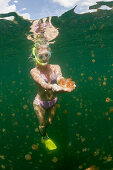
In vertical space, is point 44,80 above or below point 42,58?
below

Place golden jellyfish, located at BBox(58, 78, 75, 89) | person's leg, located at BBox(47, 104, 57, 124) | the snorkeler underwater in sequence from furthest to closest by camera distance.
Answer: person's leg, located at BBox(47, 104, 57, 124) < the snorkeler underwater < golden jellyfish, located at BBox(58, 78, 75, 89)

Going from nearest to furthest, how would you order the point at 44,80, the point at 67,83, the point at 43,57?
the point at 67,83, the point at 44,80, the point at 43,57

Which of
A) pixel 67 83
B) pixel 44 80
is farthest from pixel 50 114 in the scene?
pixel 67 83

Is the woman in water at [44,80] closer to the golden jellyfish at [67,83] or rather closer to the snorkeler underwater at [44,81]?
→ the snorkeler underwater at [44,81]

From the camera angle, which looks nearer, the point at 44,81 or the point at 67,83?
the point at 67,83

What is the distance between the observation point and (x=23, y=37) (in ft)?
49.9

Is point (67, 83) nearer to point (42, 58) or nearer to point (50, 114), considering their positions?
point (42, 58)

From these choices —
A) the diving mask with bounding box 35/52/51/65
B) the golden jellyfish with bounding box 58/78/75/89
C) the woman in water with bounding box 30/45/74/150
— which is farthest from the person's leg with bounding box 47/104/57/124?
the golden jellyfish with bounding box 58/78/75/89

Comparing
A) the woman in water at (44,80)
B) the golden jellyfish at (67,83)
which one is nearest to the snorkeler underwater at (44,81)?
the woman in water at (44,80)

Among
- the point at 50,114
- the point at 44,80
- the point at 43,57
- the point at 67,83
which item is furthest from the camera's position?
the point at 50,114

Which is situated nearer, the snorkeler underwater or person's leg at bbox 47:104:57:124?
the snorkeler underwater

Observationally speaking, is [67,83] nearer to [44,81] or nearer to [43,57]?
[44,81]

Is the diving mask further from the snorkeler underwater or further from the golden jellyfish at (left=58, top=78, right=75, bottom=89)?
the golden jellyfish at (left=58, top=78, right=75, bottom=89)

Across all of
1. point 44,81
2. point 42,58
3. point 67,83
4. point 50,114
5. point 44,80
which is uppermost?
point 42,58
